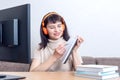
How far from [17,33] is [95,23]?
154 centimetres

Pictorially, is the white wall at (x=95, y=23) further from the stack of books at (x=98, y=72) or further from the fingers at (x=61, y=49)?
the stack of books at (x=98, y=72)

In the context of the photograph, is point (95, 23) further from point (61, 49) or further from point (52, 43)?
point (61, 49)

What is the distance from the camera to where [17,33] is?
1.25 meters

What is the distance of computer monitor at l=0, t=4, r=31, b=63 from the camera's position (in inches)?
48.1

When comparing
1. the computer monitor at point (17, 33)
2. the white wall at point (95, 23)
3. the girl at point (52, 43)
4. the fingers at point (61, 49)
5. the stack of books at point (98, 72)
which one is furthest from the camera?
the white wall at point (95, 23)

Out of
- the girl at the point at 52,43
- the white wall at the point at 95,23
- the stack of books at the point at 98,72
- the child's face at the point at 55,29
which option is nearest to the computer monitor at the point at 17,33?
the stack of books at the point at 98,72

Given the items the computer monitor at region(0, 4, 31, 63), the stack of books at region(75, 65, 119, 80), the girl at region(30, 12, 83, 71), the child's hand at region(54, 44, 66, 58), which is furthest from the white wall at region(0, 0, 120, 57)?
the computer monitor at region(0, 4, 31, 63)

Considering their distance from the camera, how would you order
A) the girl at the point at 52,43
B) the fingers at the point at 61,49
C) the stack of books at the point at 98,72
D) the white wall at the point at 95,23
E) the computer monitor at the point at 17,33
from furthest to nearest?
the white wall at the point at 95,23 < the girl at the point at 52,43 < the fingers at the point at 61,49 < the stack of books at the point at 98,72 < the computer monitor at the point at 17,33

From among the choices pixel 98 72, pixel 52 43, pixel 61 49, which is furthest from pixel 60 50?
pixel 52 43

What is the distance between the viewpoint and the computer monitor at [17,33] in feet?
4.00

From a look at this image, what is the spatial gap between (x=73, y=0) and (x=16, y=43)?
5.08ft

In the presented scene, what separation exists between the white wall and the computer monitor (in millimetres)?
1428

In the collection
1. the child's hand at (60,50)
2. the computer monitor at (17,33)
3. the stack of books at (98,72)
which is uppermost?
→ the computer monitor at (17,33)

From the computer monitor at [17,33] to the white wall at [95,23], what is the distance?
1.43 metres
